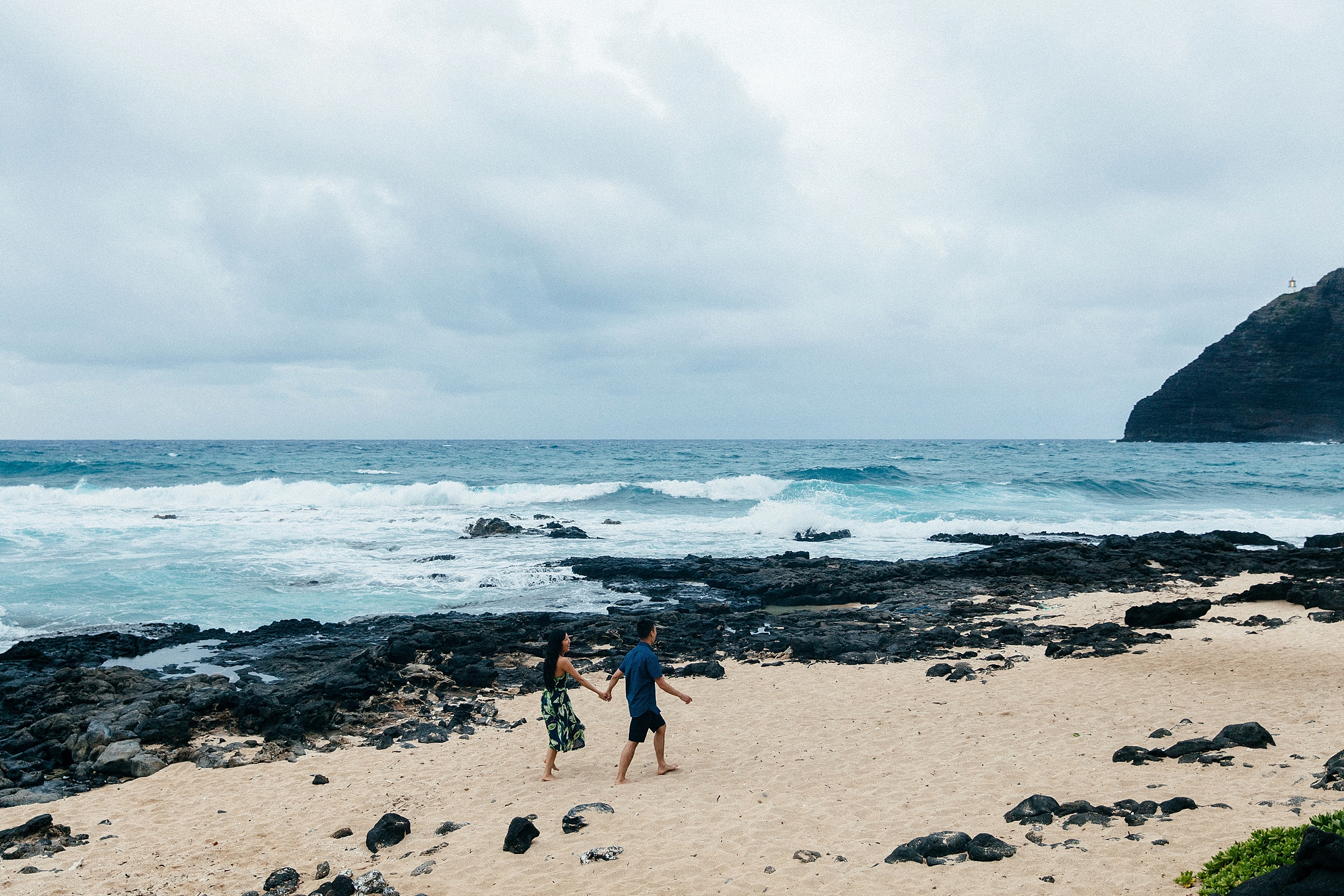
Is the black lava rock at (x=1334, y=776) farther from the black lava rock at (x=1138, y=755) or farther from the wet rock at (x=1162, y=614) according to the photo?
the wet rock at (x=1162, y=614)

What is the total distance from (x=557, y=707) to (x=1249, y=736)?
6943mm

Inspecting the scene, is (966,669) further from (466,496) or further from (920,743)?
(466,496)

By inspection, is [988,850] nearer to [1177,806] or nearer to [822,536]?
[1177,806]

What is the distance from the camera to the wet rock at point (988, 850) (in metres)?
5.81

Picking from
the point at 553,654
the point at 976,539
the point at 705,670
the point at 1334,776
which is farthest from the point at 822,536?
the point at 1334,776

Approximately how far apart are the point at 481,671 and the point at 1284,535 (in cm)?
3125

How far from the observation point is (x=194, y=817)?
7828 millimetres

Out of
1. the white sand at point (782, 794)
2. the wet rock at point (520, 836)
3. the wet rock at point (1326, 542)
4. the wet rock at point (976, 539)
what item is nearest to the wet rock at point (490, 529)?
the wet rock at point (976, 539)

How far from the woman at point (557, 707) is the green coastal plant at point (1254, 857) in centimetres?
536

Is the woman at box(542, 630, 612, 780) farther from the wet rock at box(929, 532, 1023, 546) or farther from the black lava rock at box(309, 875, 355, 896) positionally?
the wet rock at box(929, 532, 1023, 546)

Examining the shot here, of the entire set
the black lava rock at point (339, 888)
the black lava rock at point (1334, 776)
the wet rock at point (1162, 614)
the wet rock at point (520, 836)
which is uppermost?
the black lava rock at point (1334, 776)

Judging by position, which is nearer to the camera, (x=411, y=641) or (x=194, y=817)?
(x=194, y=817)

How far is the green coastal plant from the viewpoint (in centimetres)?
460

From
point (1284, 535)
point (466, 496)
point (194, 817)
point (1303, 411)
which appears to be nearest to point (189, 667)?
point (194, 817)
